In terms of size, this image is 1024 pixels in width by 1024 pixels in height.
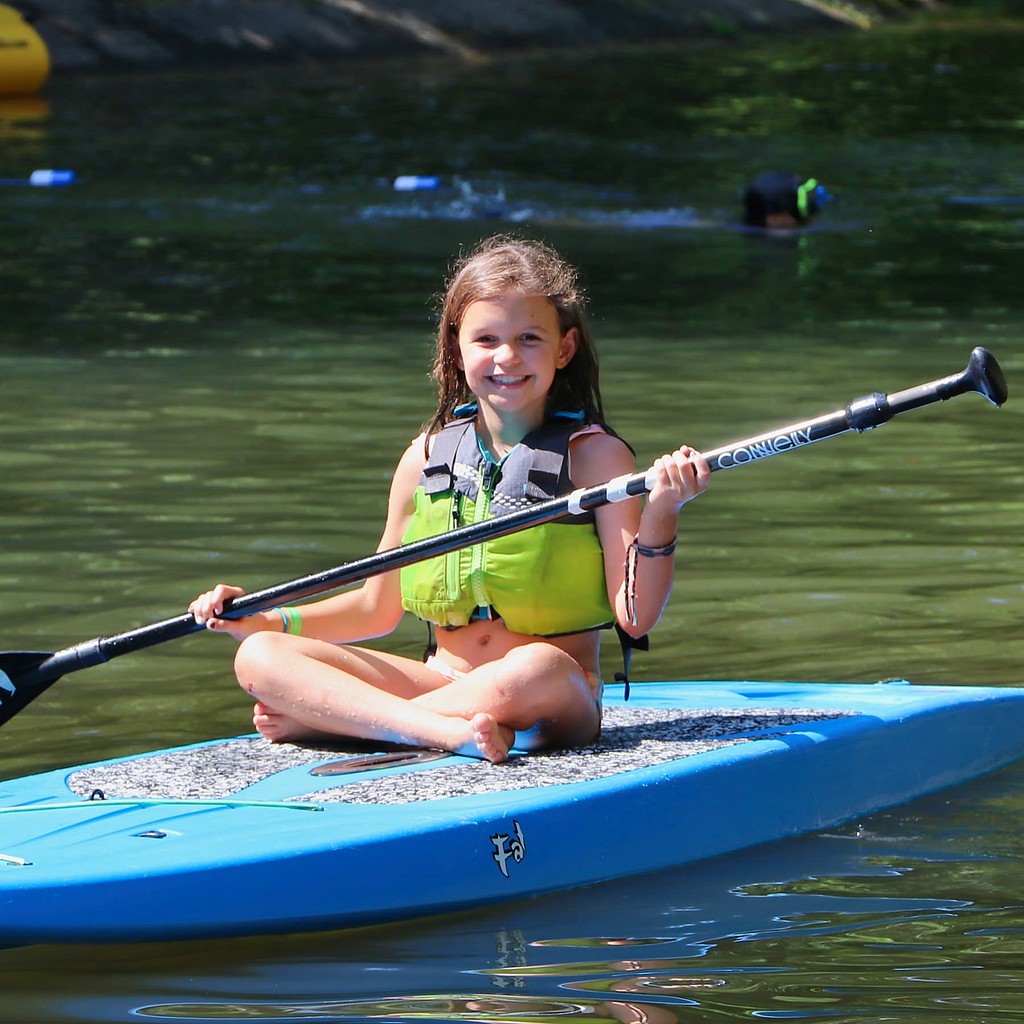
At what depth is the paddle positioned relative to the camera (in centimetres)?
360

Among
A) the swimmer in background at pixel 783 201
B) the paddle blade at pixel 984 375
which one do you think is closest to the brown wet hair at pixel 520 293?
the paddle blade at pixel 984 375

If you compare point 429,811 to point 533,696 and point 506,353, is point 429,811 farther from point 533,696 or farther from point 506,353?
point 506,353

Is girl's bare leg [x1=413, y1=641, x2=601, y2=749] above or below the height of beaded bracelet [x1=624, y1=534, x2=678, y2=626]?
below

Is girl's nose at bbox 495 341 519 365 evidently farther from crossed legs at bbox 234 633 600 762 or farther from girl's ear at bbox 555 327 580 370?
crossed legs at bbox 234 633 600 762

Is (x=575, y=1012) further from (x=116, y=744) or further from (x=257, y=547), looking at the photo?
(x=257, y=547)

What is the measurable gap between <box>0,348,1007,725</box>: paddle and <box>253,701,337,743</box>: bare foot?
22cm

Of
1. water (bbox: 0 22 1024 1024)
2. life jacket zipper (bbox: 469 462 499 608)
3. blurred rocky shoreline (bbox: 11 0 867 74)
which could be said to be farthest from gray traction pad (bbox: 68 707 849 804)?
blurred rocky shoreline (bbox: 11 0 867 74)

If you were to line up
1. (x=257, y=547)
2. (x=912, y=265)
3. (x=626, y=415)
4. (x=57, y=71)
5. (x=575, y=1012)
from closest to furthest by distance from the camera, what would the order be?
1. (x=575, y=1012)
2. (x=257, y=547)
3. (x=626, y=415)
4. (x=912, y=265)
5. (x=57, y=71)

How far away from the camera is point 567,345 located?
3.99 m

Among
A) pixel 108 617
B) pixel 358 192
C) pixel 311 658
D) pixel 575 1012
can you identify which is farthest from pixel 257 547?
pixel 358 192

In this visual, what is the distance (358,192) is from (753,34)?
717 inches

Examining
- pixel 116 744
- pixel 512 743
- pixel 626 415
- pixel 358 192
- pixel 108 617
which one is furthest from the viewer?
pixel 358 192

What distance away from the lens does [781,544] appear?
6.15 metres

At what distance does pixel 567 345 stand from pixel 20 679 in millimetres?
1306
